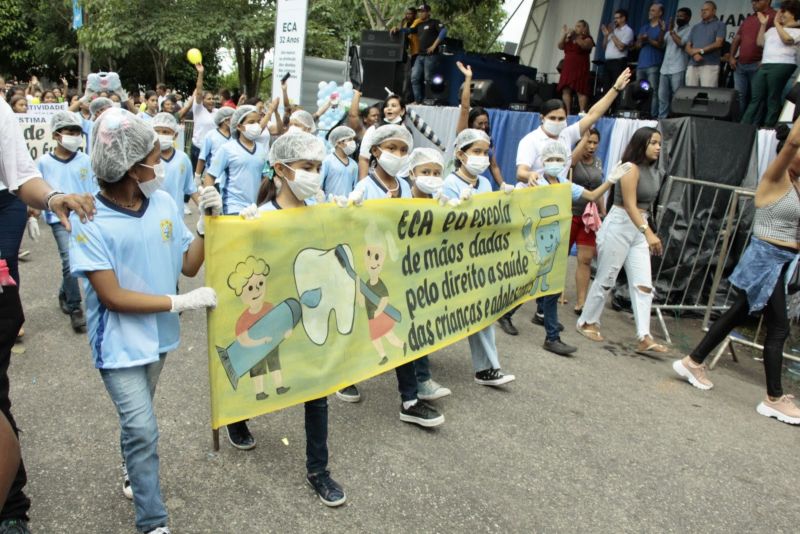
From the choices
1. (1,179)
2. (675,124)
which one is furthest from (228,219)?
(675,124)

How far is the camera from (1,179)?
296 cm

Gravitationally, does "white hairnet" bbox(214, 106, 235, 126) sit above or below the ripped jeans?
above

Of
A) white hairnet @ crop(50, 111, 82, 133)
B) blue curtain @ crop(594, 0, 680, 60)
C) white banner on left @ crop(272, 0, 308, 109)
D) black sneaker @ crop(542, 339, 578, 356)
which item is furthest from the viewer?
blue curtain @ crop(594, 0, 680, 60)

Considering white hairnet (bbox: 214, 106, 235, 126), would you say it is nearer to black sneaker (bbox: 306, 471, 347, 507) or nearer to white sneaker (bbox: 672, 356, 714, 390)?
black sneaker (bbox: 306, 471, 347, 507)

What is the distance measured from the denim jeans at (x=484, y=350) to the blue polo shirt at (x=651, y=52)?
8.28 metres

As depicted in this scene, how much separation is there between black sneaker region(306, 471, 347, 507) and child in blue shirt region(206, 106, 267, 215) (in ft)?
11.0

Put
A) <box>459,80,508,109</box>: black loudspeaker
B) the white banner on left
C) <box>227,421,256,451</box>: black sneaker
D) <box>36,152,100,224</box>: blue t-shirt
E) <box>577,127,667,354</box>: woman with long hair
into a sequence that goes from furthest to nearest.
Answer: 1. the white banner on left
2. <box>459,80,508,109</box>: black loudspeaker
3. <box>577,127,667,354</box>: woman with long hair
4. <box>36,152,100,224</box>: blue t-shirt
5. <box>227,421,256,451</box>: black sneaker

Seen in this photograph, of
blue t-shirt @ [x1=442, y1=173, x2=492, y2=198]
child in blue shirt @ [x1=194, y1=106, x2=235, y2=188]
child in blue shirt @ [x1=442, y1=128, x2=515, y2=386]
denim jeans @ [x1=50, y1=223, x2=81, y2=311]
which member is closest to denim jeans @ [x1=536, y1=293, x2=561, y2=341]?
child in blue shirt @ [x1=442, y1=128, x2=515, y2=386]

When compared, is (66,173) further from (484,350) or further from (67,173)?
(484,350)

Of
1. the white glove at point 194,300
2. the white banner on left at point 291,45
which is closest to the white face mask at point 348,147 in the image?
the white glove at point 194,300

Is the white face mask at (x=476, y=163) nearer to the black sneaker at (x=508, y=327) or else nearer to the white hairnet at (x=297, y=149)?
the white hairnet at (x=297, y=149)

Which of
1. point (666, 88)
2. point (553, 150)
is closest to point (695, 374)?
point (553, 150)

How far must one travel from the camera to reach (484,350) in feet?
15.7

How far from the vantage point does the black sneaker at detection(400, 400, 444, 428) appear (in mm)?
4086
